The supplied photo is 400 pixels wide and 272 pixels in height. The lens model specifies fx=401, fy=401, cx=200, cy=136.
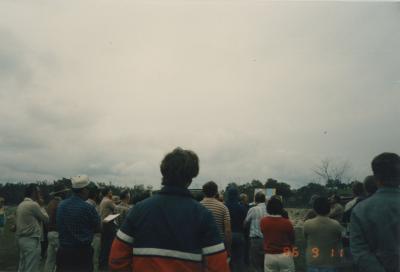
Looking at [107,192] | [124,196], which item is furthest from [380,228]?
[124,196]

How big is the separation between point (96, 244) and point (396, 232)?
727 centimetres

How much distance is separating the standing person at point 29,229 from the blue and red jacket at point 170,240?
442 cm

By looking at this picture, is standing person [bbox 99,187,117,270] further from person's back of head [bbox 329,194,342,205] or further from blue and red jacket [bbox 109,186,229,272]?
blue and red jacket [bbox 109,186,229,272]

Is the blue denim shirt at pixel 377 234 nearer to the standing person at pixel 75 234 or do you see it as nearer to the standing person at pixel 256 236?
the standing person at pixel 75 234

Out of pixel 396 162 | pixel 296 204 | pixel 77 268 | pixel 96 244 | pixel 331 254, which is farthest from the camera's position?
pixel 296 204

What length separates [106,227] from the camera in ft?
30.3

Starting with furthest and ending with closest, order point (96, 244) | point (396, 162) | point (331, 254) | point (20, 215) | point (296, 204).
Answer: point (296, 204), point (96, 244), point (20, 215), point (331, 254), point (396, 162)

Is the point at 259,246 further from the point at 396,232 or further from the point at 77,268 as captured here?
the point at 396,232

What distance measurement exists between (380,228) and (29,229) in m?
5.52

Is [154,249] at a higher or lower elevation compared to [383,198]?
lower

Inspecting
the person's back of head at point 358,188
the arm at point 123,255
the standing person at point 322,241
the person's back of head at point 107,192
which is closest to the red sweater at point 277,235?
the standing person at point 322,241

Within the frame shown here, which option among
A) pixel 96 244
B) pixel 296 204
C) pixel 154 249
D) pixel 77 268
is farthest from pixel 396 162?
pixel 296 204

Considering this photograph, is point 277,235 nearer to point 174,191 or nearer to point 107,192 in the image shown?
point 174,191

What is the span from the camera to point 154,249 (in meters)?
2.62
